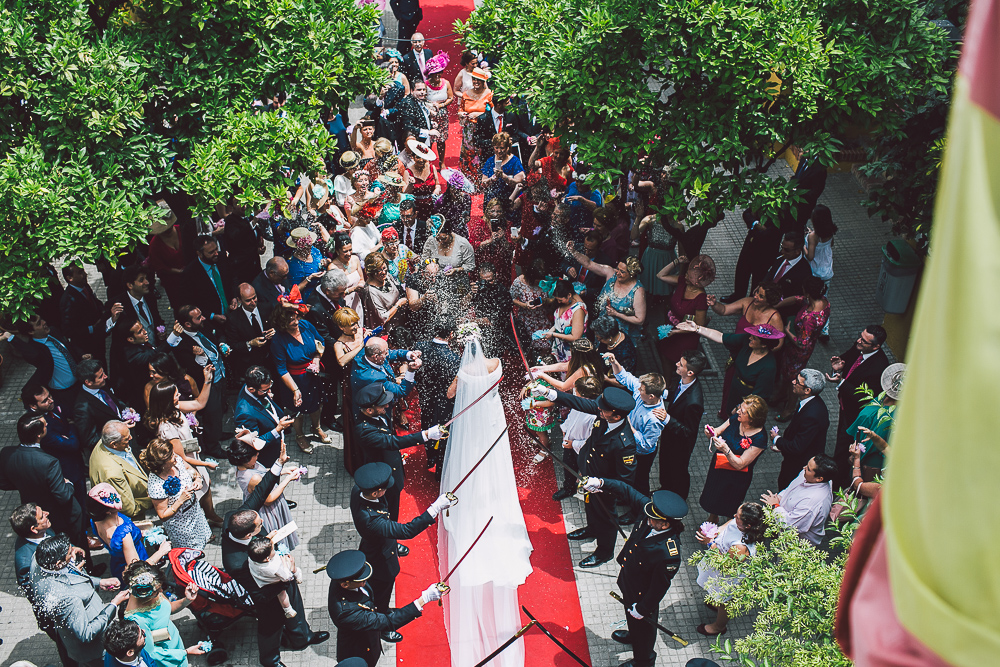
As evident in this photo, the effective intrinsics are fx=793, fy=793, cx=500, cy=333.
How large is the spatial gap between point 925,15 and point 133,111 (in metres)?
7.74

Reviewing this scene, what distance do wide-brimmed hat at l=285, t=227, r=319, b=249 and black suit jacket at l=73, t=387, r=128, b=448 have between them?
8.88ft

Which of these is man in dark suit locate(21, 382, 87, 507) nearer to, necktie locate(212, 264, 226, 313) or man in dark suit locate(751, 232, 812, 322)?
necktie locate(212, 264, 226, 313)

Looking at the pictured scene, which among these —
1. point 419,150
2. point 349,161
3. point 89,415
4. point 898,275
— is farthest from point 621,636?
point 419,150

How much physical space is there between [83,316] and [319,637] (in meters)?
4.37

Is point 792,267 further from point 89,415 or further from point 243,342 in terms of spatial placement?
point 89,415

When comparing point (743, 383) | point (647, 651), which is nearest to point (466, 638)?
point (647, 651)

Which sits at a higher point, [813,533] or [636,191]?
[636,191]

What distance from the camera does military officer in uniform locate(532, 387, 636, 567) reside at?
700 centimetres

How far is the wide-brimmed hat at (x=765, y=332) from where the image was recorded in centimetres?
798

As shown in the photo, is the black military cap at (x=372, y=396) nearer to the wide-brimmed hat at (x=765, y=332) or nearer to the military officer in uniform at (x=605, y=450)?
the military officer in uniform at (x=605, y=450)

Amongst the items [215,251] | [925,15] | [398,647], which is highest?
[925,15]

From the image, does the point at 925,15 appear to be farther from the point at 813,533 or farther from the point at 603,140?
the point at 813,533

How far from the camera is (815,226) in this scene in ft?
31.5

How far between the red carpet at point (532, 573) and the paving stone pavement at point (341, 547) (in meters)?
0.09
